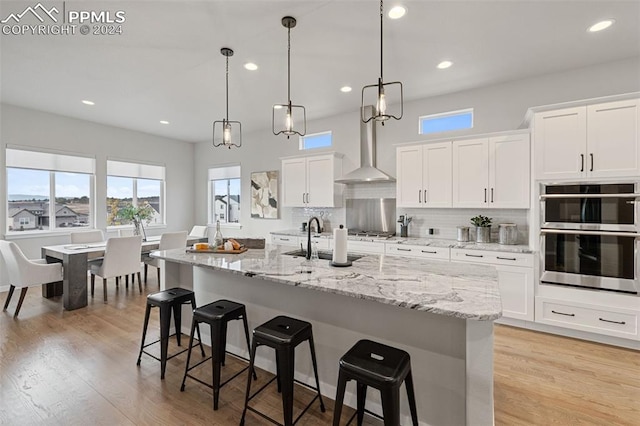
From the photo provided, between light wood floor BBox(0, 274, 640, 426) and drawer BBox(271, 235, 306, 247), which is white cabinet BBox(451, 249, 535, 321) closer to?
light wood floor BBox(0, 274, 640, 426)

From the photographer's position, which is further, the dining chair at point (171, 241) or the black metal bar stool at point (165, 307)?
the dining chair at point (171, 241)

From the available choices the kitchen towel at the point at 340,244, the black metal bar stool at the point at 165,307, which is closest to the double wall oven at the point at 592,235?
the kitchen towel at the point at 340,244

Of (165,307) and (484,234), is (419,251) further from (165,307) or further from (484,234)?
(165,307)

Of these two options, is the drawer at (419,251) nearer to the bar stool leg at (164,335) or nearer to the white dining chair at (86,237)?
the bar stool leg at (164,335)

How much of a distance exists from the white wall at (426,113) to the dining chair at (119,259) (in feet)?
8.33

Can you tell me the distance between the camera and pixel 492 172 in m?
3.76

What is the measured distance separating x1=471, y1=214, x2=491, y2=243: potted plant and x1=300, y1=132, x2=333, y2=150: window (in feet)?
9.35

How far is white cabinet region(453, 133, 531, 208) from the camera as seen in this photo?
3588 mm

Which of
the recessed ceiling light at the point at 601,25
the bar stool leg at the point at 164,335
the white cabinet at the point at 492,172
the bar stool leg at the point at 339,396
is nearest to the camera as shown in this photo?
the bar stool leg at the point at 339,396

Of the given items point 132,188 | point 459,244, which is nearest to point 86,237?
point 132,188

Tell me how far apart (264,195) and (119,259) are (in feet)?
9.54

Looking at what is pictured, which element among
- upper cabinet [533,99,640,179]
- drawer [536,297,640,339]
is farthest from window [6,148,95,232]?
drawer [536,297,640,339]

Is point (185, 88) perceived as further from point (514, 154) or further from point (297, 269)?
point (514, 154)

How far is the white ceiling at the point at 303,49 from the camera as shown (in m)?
2.52
